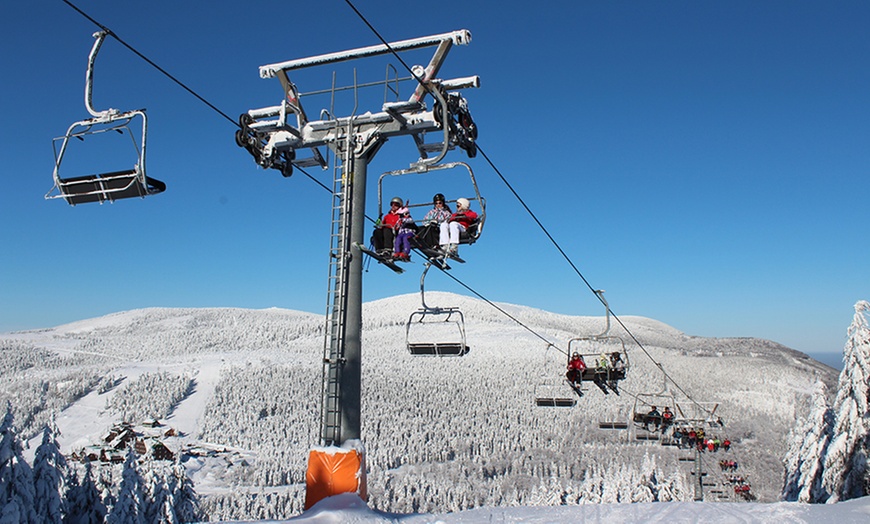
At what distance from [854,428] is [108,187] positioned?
74.0 feet

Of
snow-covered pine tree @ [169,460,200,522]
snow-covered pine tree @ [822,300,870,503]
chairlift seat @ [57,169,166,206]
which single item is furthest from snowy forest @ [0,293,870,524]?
chairlift seat @ [57,169,166,206]

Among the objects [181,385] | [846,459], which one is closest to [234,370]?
[181,385]

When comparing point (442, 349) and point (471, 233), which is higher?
point (471, 233)

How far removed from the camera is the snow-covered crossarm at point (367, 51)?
29.5 feet

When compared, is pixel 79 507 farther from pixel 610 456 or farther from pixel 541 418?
pixel 541 418

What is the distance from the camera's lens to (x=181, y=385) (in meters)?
146

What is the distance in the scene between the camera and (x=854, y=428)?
67.8 feet

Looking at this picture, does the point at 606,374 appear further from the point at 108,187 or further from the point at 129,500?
the point at 129,500

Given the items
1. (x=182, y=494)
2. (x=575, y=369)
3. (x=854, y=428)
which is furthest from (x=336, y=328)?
(x=182, y=494)

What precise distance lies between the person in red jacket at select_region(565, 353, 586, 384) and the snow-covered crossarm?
1216cm

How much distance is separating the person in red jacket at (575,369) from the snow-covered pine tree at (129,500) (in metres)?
18.2

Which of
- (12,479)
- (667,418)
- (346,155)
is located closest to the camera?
(346,155)

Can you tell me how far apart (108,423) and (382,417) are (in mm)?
53020

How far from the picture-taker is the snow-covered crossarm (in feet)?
29.5
